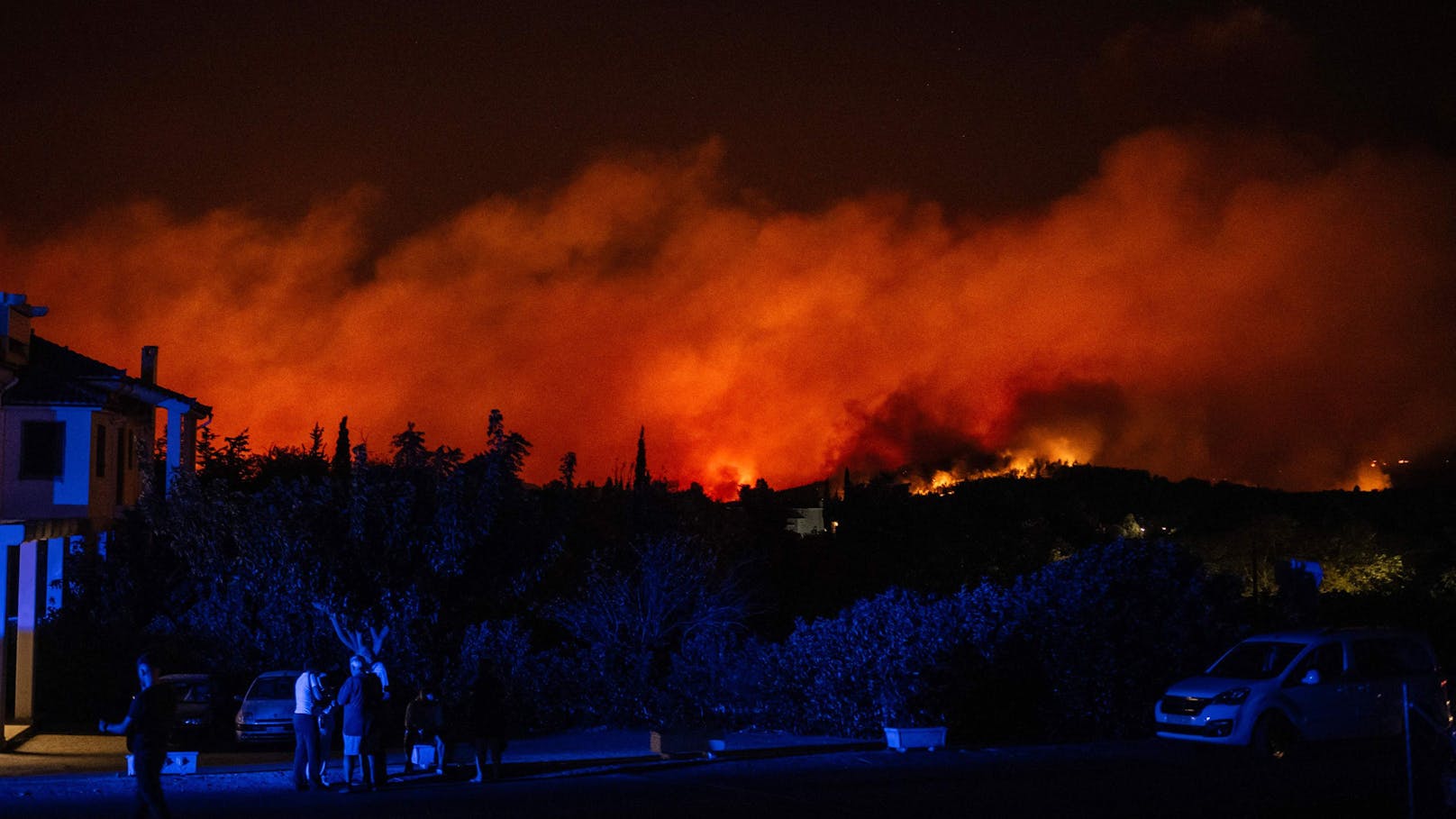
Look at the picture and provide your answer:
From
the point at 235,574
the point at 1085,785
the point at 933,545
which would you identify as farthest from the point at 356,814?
the point at 933,545

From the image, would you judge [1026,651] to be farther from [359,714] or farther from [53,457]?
[53,457]

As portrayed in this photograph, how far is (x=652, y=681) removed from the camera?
2431cm

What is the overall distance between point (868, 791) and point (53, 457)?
18.8m

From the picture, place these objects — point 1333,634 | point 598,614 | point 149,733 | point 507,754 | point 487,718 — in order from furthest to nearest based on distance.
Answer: point 598,614 < point 507,754 < point 1333,634 < point 487,718 < point 149,733

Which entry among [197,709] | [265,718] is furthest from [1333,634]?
[197,709]

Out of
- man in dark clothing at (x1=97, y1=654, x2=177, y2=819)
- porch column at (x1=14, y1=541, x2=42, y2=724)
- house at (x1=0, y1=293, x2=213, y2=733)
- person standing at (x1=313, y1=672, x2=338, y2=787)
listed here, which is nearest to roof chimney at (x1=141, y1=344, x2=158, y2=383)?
house at (x1=0, y1=293, x2=213, y2=733)

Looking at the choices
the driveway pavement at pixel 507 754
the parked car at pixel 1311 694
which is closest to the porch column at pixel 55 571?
the driveway pavement at pixel 507 754

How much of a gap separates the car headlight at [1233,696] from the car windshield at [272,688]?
534 inches

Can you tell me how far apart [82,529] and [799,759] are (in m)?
15.7

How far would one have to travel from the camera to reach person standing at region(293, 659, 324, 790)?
14570 mm

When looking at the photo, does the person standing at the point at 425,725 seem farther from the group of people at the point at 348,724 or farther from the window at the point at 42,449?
the window at the point at 42,449

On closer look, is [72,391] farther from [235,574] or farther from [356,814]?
[356,814]

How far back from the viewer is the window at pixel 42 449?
2581 cm

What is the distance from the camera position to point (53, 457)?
2598 cm
